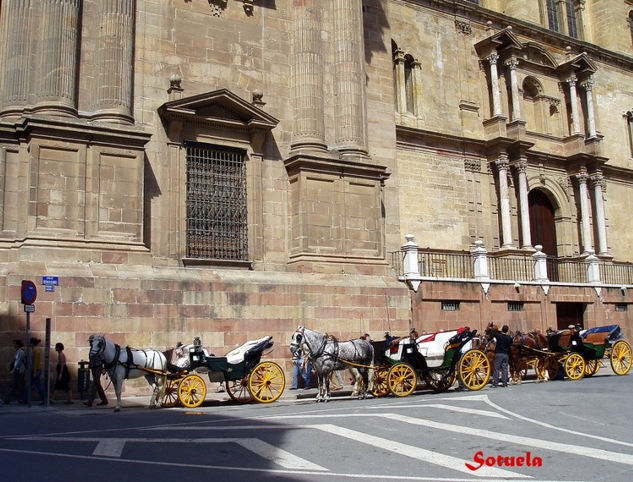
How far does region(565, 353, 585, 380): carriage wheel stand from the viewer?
63.3 feet

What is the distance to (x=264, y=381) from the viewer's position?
52.1 feet

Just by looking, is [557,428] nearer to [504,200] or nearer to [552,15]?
[504,200]

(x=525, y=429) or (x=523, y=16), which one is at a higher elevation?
(x=523, y=16)

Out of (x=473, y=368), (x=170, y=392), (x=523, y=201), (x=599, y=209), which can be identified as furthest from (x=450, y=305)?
(x=599, y=209)

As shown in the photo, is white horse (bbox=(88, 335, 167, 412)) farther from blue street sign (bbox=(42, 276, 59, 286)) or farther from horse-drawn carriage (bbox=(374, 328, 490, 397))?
horse-drawn carriage (bbox=(374, 328, 490, 397))

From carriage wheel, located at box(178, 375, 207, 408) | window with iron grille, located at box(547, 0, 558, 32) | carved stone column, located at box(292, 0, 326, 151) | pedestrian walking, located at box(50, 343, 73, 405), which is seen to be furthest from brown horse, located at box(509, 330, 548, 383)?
window with iron grille, located at box(547, 0, 558, 32)

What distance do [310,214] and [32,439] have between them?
463 inches

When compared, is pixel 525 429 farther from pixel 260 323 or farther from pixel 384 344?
pixel 260 323

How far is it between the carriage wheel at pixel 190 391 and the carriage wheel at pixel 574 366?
32.4 ft

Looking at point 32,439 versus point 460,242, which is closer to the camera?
point 32,439

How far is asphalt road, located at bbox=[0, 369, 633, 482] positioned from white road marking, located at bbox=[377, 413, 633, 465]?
0.05 ft

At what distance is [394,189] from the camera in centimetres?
2520

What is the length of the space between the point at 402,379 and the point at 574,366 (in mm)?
5899

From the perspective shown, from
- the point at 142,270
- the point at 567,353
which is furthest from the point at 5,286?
the point at 567,353
